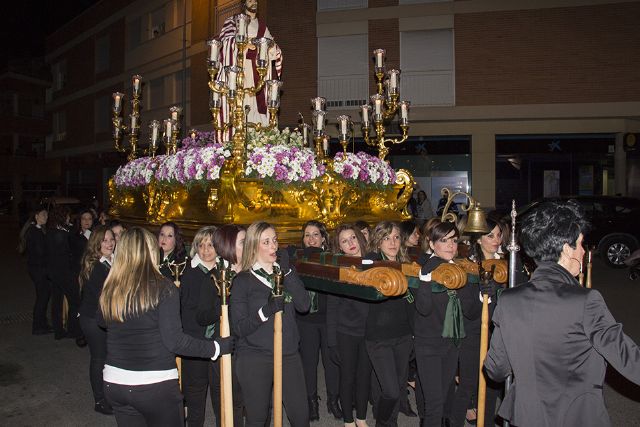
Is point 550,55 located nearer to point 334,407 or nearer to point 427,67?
point 427,67

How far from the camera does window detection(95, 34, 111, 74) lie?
1247 inches

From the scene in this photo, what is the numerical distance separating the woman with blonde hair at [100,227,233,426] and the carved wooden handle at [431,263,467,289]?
5.22ft

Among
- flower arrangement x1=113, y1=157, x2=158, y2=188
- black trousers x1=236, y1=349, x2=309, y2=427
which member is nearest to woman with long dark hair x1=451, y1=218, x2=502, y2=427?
black trousers x1=236, y1=349, x2=309, y2=427

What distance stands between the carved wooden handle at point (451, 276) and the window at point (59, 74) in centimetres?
3849

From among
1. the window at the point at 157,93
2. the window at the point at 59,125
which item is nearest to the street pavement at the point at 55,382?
the window at the point at 157,93

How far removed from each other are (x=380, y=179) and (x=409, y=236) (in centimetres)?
133

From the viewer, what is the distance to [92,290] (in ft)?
15.8

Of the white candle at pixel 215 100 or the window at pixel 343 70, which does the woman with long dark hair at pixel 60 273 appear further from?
the window at pixel 343 70

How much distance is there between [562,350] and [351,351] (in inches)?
99.1

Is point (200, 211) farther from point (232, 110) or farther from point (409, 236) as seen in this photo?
point (409, 236)

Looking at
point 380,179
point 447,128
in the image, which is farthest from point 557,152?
point 380,179

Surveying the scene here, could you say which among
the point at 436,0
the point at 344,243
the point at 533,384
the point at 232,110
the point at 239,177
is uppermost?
the point at 436,0

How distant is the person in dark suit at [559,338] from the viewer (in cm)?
243

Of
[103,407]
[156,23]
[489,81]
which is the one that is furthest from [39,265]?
[156,23]
